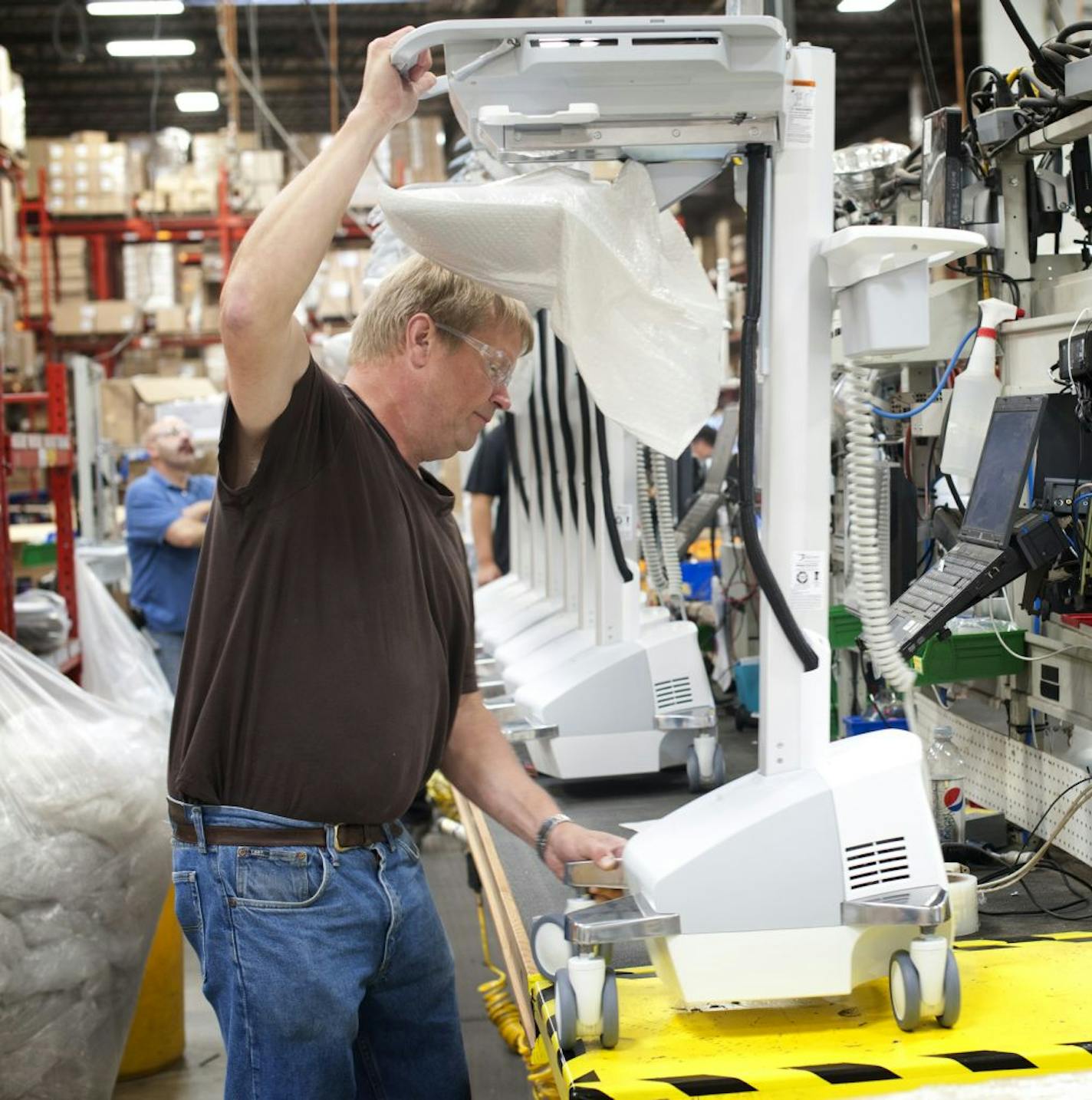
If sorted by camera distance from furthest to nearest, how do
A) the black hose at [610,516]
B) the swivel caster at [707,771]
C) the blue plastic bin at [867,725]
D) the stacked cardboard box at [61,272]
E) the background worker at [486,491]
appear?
the stacked cardboard box at [61,272] < the background worker at [486,491] < the black hose at [610,516] < the swivel caster at [707,771] < the blue plastic bin at [867,725]

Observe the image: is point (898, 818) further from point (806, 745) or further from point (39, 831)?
point (39, 831)

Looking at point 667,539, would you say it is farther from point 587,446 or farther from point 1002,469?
point 1002,469

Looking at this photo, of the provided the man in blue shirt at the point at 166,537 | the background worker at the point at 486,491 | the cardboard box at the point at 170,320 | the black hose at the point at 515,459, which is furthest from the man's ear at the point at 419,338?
the cardboard box at the point at 170,320

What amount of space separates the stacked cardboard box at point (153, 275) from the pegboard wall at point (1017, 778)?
927cm

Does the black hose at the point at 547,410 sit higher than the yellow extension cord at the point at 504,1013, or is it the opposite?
the black hose at the point at 547,410

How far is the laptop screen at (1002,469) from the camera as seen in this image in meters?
1.84

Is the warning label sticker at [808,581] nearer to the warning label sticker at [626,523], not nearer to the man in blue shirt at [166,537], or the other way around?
the warning label sticker at [626,523]

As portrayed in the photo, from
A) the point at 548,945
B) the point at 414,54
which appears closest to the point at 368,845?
the point at 548,945

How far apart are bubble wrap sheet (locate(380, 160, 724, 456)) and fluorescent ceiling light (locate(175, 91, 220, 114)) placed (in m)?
12.4

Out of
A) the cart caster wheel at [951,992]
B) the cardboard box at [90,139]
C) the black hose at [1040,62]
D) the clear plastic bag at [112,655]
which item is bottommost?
the clear plastic bag at [112,655]

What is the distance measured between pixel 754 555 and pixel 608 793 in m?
1.41

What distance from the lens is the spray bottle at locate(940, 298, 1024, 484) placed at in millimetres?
2133

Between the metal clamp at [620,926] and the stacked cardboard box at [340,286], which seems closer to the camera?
the metal clamp at [620,926]

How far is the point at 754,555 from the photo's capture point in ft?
4.85
